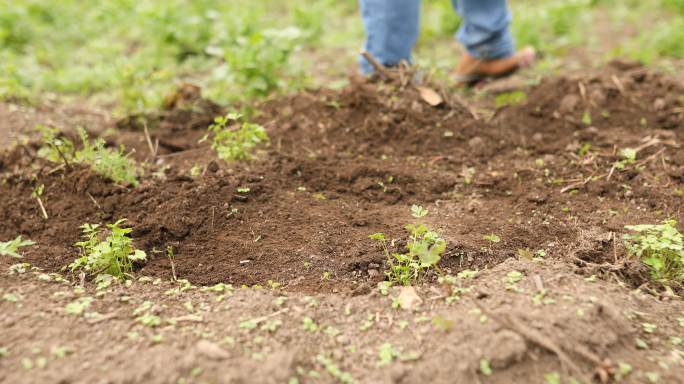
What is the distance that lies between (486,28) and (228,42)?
191cm

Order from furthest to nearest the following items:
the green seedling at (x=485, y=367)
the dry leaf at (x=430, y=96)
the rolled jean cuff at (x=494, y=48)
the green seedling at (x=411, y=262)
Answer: the rolled jean cuff at (x=494, y=48), the dry leaf at (x=430, y=96), the green seedling at (x=411, y=262), the green seedling at (x=485, y=367)

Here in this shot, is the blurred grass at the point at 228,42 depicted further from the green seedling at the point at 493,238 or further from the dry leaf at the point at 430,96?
the green seedling at the point at 493,238

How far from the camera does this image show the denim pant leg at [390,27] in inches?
157

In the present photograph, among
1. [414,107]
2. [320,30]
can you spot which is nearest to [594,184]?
[414,107]

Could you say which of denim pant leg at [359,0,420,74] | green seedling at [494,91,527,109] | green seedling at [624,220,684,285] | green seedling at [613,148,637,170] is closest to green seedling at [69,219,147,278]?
green seedling at [624,220,684,285]

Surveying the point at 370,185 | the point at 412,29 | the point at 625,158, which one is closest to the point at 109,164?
the point at 370,185

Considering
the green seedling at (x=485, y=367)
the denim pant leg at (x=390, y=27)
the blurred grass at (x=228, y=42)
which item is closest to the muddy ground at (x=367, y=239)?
the green seedling at (x=485, y=367)

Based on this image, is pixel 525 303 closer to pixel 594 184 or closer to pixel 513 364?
pixel 513 364

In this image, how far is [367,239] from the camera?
278cm

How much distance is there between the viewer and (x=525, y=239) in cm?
275

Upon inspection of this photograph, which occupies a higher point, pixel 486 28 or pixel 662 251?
pixel 486 28

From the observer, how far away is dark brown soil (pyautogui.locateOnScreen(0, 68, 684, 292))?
106 inches

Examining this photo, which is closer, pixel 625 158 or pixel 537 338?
pixel 537 338

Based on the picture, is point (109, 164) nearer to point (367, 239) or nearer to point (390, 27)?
point (367, 239)
